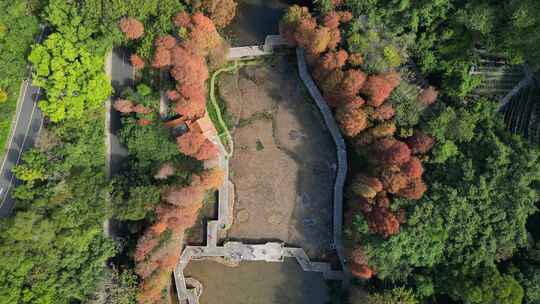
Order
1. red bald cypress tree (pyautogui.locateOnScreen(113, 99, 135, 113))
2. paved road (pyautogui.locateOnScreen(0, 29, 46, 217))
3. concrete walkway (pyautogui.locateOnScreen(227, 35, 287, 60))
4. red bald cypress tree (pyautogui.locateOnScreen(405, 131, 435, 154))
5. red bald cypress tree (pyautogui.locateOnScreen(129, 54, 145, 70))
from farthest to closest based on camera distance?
1. concrete walkway (pyautogui.locateOnScreen(227, 35, 287, 60))
2. paved road (pyautogui.locateOnScreen(0, 29, 46, 217))
3. red bald cypress tree (pyautogui.locateOnScreen(113, 99, 135, 113))
4. red bald cypress tree (pyautogui.locateOnScreen(129, 54, 145, 70))
5. red bald cypress tree (pyautogui.locateOnScreen(405, 131, 435, 154))

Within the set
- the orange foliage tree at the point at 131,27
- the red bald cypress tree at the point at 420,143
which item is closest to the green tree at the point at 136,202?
the orange foliage tree at the point at 131,27

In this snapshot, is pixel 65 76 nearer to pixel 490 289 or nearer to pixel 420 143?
pixel 420 143

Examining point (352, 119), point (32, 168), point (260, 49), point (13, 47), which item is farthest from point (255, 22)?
point (32, 168)

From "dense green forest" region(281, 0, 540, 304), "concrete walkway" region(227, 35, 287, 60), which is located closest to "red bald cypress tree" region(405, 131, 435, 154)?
"dense green forest" region(281, 0, 540, 304)

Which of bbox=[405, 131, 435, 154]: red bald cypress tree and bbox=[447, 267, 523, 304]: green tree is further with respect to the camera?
bbox=[405, 131, 435, 154]: red bald cypress tree

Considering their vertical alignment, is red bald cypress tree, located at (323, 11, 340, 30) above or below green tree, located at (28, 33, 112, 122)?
above

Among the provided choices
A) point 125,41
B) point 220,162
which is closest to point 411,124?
point 220,162

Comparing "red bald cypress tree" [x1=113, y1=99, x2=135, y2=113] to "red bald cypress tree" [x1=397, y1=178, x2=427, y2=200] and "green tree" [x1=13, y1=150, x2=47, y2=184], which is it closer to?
"green tree" [x1=13, y1=150, x2=47, y2=184]
